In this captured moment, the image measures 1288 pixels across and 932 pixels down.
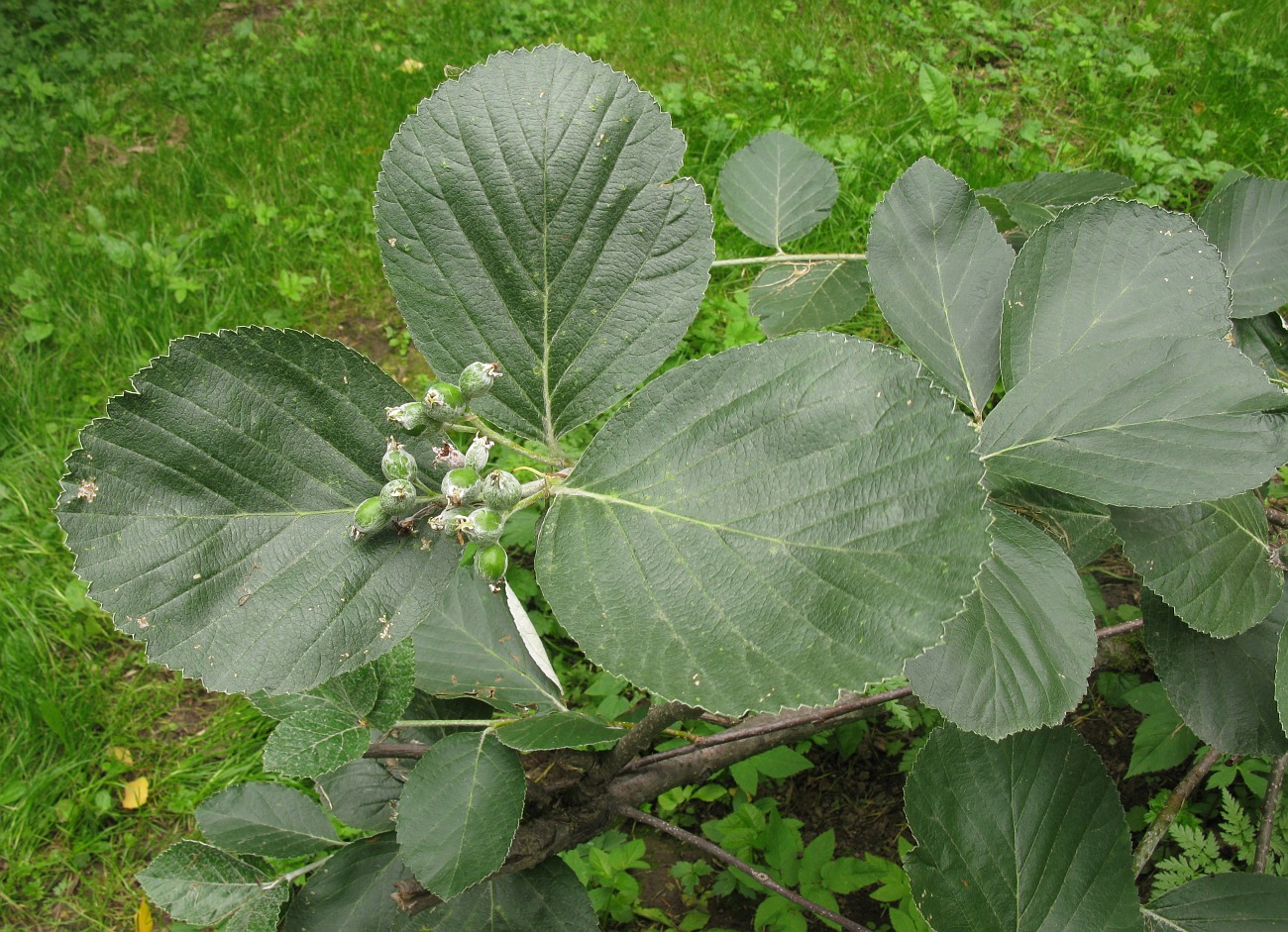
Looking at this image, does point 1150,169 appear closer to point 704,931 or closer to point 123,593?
point 704,931

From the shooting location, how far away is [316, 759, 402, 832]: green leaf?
151cm

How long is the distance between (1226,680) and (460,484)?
1.11m

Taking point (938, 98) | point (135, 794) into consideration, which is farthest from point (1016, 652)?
point (938, 98)

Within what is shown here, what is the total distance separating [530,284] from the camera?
1.05 meters

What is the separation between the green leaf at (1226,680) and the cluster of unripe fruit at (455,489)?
969 mm

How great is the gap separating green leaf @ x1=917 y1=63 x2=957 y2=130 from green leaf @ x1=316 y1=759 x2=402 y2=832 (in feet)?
12.2

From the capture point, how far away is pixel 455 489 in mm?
907

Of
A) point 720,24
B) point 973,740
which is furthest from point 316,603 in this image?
point 720,24

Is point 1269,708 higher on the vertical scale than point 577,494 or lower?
lower

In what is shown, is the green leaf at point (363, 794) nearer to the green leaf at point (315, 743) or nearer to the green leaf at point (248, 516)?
the green leaf at point (315, 743)

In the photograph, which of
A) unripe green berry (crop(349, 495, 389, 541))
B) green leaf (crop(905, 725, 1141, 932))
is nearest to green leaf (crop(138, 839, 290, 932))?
unripe green berry (crop(349, 495, 389, 541))

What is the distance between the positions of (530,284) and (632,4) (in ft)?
16.3

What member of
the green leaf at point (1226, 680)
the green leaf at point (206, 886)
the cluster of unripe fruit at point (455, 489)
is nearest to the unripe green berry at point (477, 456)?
the cluster of unripe fruit at point (455, 489)

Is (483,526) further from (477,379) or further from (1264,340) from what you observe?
(1264,340)
